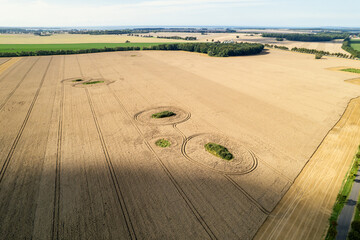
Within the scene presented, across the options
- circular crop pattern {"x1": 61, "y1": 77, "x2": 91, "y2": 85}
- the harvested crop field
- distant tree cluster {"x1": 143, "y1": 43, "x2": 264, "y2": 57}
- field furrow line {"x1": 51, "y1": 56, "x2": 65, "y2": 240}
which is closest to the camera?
field furrow line {"x1": 51, "y1": 56, "x2": 65, "y2": 240}

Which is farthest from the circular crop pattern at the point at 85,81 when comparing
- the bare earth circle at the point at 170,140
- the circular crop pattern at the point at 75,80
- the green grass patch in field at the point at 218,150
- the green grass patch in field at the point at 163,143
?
the green grass patch in field at the point at 218,150

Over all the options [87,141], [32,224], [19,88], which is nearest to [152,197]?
[32,224]

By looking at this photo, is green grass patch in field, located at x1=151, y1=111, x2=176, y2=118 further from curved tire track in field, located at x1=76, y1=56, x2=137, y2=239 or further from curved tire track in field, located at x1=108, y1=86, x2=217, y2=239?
curved tire track in field, located at x1=76, y1=56, x2=137, y2=239

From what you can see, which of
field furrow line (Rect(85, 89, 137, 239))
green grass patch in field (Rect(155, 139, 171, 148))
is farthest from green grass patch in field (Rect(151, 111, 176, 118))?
field furrow line (Rect(85, 89, 137, 239))

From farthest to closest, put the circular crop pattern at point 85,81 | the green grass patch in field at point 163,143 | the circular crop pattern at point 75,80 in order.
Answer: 1. the circular crop pattern at point 75,80
2. the circular crop pattern at point 85,81
3. the green grass patch in field at point 163,143

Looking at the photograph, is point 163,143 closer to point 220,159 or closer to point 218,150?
point 218,150

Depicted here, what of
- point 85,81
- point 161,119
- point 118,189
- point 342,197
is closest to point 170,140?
point 161,119

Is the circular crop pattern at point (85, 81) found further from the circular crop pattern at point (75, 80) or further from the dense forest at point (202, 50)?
the dense forest at point (202, 50)
